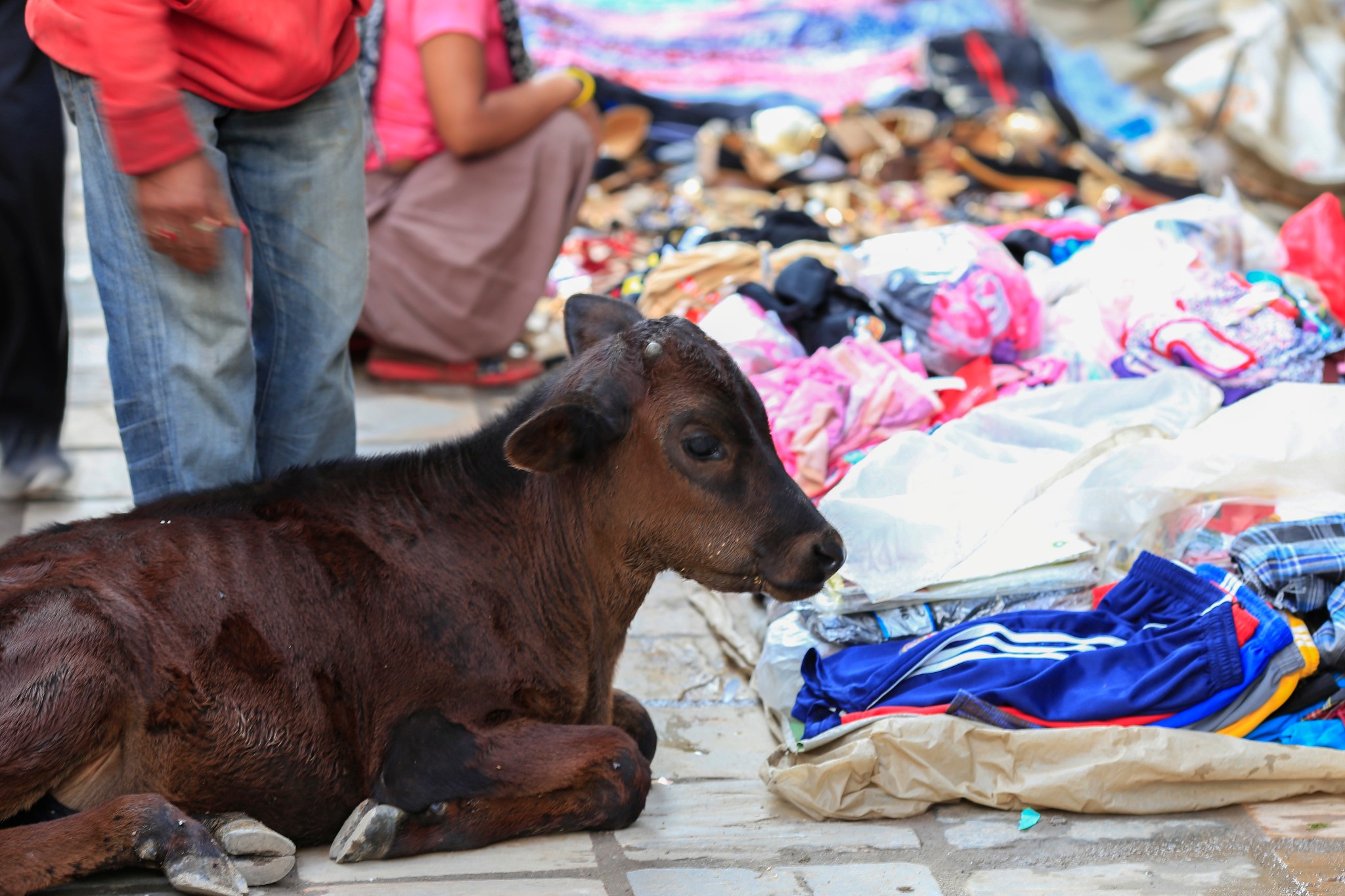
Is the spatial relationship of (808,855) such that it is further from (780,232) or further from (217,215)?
(780,232)

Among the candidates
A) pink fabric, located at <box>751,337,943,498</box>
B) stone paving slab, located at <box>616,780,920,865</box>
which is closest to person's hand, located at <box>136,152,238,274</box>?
stone paving slab, located at <box>616,780,920,865</box>

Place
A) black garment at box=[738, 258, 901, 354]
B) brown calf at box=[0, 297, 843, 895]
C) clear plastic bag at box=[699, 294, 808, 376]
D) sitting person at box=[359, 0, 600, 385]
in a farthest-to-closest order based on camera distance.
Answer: sitting person at box=[359, 0, 600, 385] < black garment at box=[738, 258, 901, 354] < clear plastic bag at box=[699, 294, 808, 376] < brown calf at box=[0, 297, 843, 895]

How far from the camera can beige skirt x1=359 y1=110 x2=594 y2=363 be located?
6383 millimetres

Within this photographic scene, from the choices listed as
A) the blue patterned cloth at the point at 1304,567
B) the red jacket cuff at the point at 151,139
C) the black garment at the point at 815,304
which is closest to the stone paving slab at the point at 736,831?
the blue patterned cloth at the point at 1304,567

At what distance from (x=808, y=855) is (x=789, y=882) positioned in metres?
0.16

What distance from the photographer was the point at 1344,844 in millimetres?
3277

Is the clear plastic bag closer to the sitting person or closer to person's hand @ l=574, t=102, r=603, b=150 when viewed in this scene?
the sitting person

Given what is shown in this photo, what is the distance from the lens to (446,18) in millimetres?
5641

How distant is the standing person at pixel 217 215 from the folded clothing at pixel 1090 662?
171 cm

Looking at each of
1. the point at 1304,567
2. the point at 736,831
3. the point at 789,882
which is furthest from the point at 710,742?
the point at 1304,567

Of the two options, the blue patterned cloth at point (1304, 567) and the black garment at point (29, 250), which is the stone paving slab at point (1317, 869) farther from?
the black garment at point (29, 250)

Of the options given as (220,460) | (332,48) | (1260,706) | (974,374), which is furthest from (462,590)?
(974,374)

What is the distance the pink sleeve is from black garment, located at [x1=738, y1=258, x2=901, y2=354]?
161 cm

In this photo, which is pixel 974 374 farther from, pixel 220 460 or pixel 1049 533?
pixel 220 460
